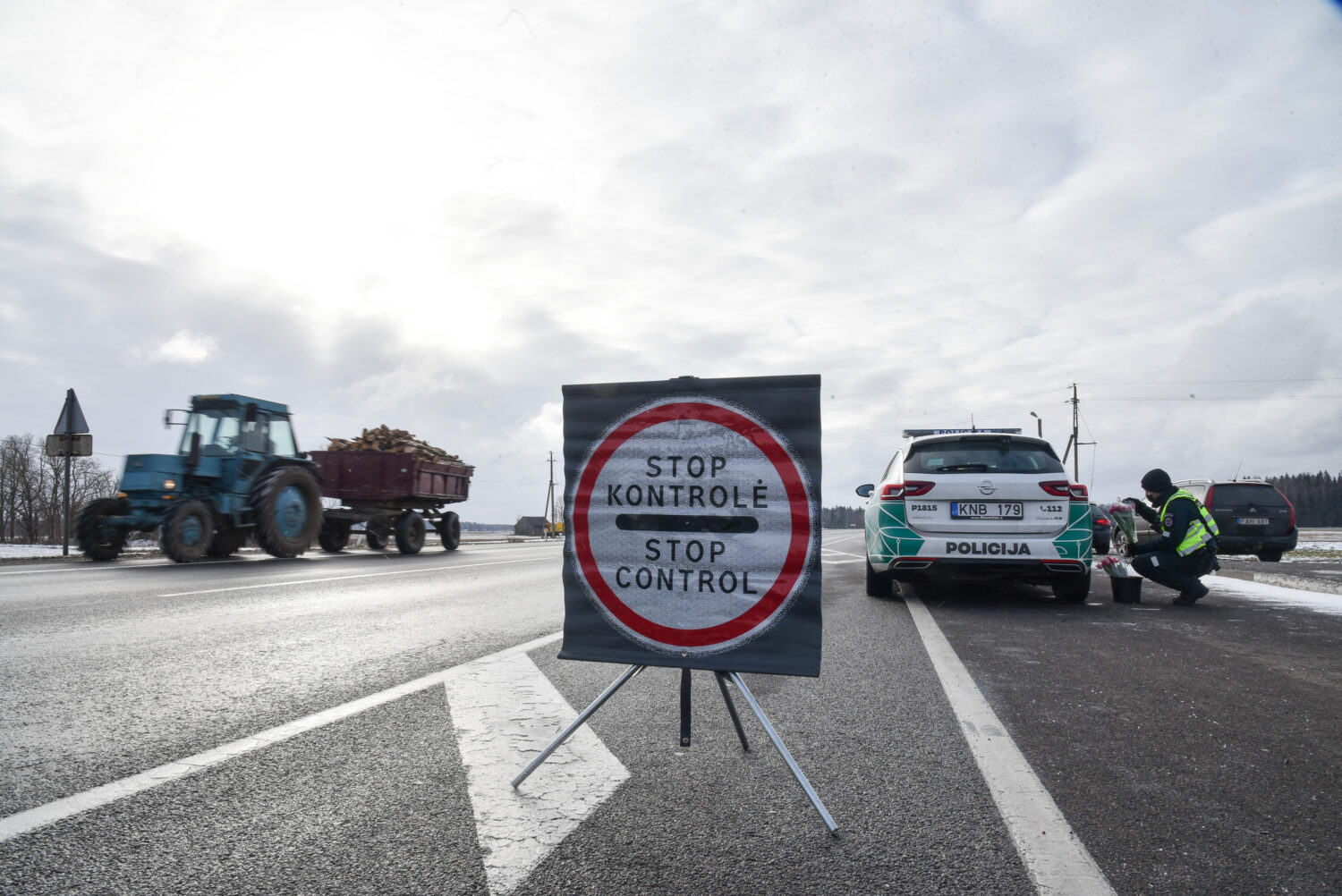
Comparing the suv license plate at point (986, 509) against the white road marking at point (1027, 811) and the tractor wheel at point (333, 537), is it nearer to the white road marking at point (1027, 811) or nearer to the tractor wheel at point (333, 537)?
the white road marking at point (1027, 811)

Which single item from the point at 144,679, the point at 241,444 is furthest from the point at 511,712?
the point at 241,444

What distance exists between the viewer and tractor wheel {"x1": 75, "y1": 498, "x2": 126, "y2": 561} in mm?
13930

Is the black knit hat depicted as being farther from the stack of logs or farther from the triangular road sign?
the triangular road sign

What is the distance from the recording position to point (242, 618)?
6.96 meters

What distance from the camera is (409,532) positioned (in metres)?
19.8

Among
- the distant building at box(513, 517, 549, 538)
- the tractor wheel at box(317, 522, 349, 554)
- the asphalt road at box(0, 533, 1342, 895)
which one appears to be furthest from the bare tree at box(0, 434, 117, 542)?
the asphalt road at box(0, 533, 1342, 895)

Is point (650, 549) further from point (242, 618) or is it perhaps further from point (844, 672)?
point (242, 618)

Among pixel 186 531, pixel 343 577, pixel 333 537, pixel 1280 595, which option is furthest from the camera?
pixel 333 537

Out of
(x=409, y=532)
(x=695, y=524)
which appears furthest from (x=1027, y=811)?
(x=409, y=532)

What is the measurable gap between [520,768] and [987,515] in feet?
19.6

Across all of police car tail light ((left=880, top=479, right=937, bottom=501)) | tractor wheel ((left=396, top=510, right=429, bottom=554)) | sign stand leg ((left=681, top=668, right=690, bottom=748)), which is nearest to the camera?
sign stand leg ((left=681, top=668, right=690, bottom=748))

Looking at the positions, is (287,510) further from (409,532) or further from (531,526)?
(531,526)

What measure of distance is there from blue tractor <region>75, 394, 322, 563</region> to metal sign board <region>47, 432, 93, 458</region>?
2.95 meters

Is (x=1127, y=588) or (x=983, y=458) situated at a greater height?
(x=983, y=458)
